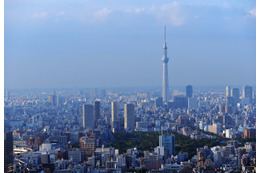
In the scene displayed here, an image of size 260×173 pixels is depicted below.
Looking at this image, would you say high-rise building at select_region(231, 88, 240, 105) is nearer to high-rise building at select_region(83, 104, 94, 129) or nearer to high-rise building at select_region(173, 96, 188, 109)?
high-rise building at select_region(173, 96, 188, 109)

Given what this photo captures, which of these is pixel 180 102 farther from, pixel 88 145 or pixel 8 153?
pixel 8 153

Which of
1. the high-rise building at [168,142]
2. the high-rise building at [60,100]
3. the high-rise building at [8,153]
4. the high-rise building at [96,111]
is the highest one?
the high-rise building at [60,100]

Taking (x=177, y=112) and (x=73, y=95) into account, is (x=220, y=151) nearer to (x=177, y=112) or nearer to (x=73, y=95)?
(x=73, y=95)

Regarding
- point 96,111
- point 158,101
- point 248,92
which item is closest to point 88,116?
point 96,111

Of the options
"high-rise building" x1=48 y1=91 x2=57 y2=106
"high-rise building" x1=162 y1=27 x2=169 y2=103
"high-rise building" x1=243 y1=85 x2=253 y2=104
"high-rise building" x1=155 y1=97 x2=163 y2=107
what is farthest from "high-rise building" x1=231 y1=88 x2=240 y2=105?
"high-rise building" x1=48 y1=91 x2=57 y2=106

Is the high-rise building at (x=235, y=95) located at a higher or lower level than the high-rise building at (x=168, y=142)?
higher

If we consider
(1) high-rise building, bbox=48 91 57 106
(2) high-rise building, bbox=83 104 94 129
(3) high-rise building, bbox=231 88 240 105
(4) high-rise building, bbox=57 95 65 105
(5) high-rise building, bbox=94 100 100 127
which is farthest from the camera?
(3) high-rise building, bbox=231 88 240 105

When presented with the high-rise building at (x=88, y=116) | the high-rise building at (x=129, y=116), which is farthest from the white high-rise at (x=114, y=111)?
the high-rise building at (x=88, y=116)

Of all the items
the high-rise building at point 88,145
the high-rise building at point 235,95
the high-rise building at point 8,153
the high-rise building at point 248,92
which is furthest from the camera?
the high-rise building at point 235,95

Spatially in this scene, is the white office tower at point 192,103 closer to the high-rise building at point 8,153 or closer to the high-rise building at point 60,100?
the high-rise building at point 60,100
